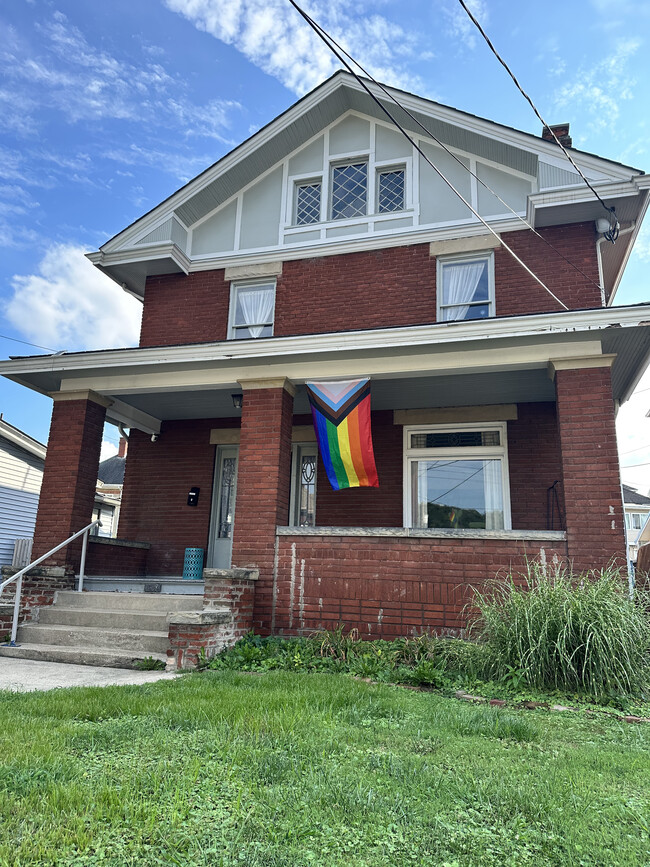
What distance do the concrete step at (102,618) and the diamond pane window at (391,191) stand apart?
7935mm

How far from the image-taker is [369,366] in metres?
8.56

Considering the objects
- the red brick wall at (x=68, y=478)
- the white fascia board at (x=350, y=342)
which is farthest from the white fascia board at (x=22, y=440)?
the red brick wall at (x=68, y=478)

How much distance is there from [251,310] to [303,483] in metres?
3.36

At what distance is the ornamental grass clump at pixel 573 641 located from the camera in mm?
5359

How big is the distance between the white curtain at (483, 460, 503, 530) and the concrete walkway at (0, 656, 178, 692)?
5.60 metres

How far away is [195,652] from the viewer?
21.6 ft

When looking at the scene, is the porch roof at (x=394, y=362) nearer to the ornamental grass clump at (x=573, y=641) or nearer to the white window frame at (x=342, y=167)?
the ornamental grass clump at (x=573, y=641)

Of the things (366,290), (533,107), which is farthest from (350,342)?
(533,107)

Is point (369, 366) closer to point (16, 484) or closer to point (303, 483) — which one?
point (303, 483)

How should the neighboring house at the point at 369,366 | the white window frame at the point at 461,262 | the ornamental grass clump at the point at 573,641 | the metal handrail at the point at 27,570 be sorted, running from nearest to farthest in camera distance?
the ornamental grass clump at the point at 573,641 → the neighboring house at the point at 369,366 → the metal handrail at the point at 27,570 → the white window frame at the point at 461,262

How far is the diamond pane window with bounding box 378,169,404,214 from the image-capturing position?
1137cm

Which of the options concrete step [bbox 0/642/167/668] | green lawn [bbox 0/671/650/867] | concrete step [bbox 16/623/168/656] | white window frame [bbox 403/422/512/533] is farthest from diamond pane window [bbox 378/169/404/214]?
green lawn [bbox 0/671/650/867]

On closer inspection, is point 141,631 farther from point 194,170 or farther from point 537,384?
point 194,170

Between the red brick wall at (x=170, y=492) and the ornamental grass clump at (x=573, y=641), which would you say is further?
the red brick wall at (x=170, y=492)
